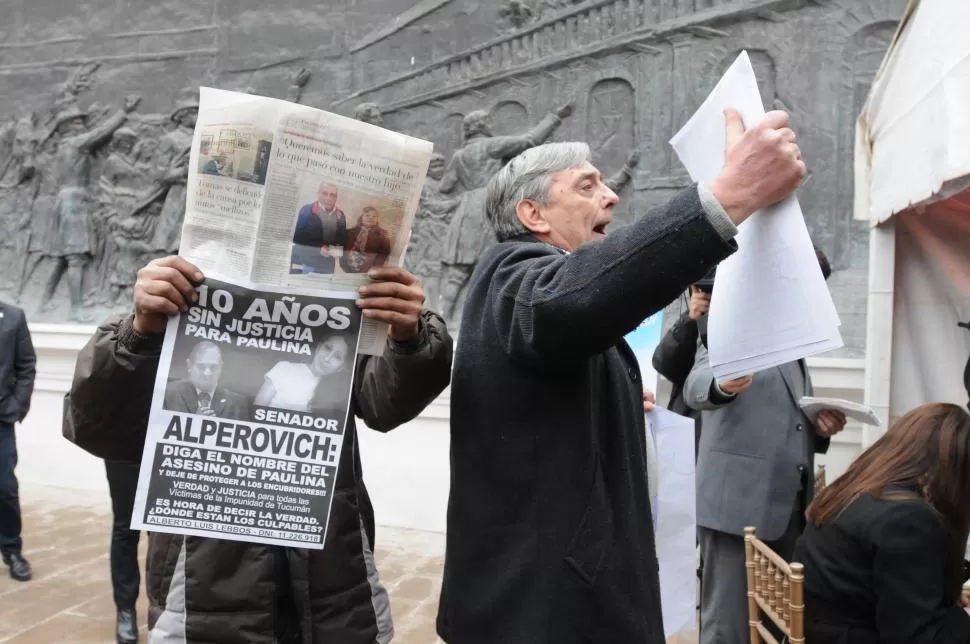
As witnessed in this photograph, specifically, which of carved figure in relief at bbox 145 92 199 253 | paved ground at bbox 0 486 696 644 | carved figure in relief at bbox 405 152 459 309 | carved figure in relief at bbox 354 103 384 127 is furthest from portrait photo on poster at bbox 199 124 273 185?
carved figure in relief at bbox 145 92 199 253

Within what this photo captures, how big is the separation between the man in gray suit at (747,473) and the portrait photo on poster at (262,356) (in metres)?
1.68

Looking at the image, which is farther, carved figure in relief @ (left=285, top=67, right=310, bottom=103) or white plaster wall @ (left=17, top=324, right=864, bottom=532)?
carved figure in relief @ (left=285, top=67, right=310, bottom=103)

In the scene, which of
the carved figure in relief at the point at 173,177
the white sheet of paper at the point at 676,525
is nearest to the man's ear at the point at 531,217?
the white sheet of paper at the point at 676,525

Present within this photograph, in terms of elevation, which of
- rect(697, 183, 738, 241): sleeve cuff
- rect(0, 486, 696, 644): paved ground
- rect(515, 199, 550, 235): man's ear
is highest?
rect(515, 199, 550, 235): man's ear

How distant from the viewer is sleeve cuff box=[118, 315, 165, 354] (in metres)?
1.34

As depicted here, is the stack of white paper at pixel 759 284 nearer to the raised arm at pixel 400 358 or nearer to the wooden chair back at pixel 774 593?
the raised arm at pixel 400 358

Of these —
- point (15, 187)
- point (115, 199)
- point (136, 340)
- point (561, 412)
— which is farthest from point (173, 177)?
point (561, 412)

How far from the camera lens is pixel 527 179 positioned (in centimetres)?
146

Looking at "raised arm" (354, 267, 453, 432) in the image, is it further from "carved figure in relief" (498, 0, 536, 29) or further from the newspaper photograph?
"carved figure in relief" (498, 0, 536, 29)

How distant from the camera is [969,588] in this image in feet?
7.13

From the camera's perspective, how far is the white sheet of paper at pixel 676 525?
1978 mm

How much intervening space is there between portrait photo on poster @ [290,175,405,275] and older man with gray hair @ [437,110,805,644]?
197 mm

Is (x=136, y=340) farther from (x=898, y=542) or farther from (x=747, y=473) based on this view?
(x=747, y=473)

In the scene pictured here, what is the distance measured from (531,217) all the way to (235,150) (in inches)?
20.7
